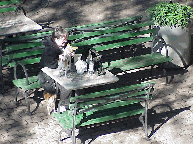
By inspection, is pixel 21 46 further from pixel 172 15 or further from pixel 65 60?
pixel 172 15

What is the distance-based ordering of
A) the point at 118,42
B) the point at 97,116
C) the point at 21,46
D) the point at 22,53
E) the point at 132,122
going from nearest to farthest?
the point at 97,116, the point at 132,122, the point at 22,53, the point at 21,46, the point at 118,42

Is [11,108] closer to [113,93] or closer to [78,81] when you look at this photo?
[78,81]

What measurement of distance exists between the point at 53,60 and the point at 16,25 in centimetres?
227

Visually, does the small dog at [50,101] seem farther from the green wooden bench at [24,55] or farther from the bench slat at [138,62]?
the bench slat at [138,62]

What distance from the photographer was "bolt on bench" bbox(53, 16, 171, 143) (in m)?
7.38

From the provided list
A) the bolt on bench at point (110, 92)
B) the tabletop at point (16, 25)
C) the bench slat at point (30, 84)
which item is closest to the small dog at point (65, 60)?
the bolt on bench at point (110, 92)

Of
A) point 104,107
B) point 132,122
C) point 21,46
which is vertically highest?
point 21,46

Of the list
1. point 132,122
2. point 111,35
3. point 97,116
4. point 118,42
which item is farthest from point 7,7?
point 97,116

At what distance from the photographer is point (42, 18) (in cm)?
1315

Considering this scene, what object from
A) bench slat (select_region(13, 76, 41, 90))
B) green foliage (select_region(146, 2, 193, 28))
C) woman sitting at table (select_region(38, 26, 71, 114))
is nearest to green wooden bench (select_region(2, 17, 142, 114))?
bench slat (select_region(13, 76, 41, 90))

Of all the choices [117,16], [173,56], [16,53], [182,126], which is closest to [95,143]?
[182,126]

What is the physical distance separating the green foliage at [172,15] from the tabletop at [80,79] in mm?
2599

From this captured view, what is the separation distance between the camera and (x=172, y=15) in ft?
33.1

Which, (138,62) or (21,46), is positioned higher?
(21,46)
